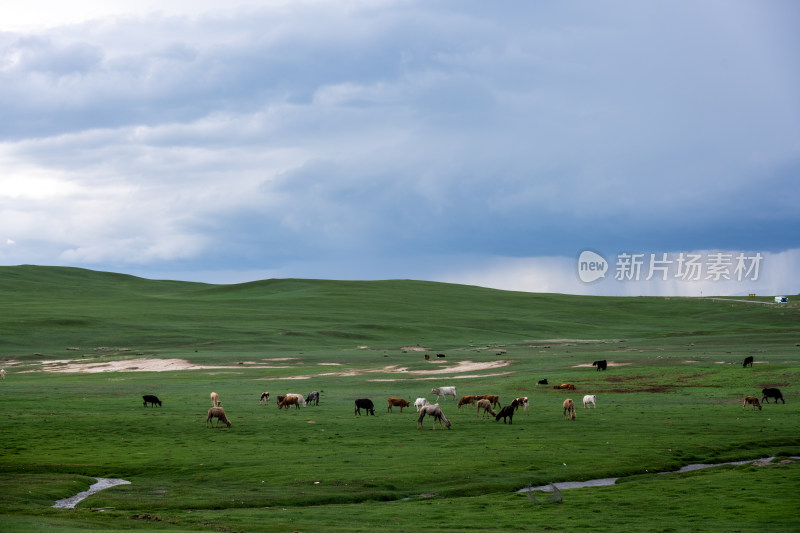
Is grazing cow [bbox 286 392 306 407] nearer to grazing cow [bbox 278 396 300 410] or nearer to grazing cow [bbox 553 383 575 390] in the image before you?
grazing cow [bbox 278 396 300 410]

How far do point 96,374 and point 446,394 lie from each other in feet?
128

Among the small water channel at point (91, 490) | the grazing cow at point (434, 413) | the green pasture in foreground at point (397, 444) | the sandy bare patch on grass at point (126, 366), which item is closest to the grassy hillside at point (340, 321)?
the sandy bare patch on grass at point (126, 366)

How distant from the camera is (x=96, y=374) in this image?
3054 inches

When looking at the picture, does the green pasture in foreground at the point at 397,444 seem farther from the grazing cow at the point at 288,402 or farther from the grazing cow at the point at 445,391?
the grazing cow at the point at 445,391

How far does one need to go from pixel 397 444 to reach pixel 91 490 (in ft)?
44.4

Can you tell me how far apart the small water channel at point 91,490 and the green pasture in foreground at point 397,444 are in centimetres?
39

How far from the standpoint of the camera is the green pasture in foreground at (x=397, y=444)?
24.8m

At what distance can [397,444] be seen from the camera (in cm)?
3709

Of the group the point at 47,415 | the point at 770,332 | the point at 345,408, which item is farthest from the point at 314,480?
the point at 770,332

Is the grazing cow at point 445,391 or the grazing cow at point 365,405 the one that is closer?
the grazing cow at point 365,405

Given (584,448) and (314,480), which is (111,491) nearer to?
(314,480)

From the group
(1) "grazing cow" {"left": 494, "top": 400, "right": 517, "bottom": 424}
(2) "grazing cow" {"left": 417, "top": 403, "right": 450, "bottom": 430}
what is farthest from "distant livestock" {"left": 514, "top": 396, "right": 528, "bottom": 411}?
(2) "grazing cow" {"left": 417, "top": 403, "right": 450, "bottom": 430}

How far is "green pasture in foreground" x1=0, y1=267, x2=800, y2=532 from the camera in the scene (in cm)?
2484

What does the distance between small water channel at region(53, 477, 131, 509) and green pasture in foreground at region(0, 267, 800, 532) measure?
1.27 ft
